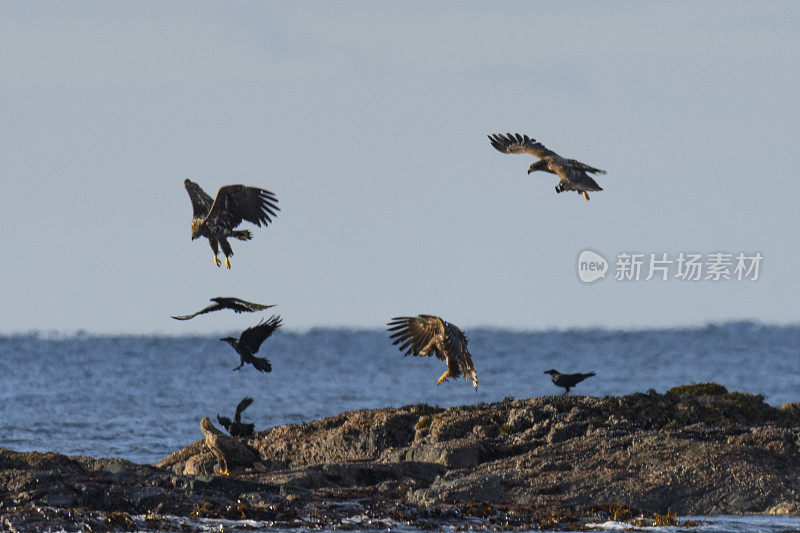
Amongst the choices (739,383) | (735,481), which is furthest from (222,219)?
(739,383)

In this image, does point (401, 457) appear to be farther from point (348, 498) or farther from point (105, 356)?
point (105, 356)

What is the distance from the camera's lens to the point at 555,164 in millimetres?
20703

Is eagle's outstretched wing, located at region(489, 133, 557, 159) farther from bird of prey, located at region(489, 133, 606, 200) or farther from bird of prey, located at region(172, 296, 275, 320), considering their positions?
bird of prey, located at region(172, 296, 275, 320)

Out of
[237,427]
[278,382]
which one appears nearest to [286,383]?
[278,382]

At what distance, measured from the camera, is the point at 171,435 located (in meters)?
37.9

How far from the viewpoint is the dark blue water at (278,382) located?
135 ft

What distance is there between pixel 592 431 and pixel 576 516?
4338 millimetres

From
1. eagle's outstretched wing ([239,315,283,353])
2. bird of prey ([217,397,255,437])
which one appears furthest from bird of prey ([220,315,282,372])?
bird of prey ([217,397,255,437])

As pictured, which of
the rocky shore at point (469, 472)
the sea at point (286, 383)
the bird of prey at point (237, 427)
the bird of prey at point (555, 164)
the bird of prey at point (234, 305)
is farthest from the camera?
the sea at point (286, 383)

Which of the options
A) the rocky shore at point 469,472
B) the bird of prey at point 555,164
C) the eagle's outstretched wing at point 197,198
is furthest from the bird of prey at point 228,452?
the bird of prey at point 555,164

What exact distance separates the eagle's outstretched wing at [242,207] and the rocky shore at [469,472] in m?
3.98

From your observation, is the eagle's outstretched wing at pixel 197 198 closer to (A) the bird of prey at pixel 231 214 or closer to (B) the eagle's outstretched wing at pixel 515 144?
(A) the bird of prey at pixel 231 214

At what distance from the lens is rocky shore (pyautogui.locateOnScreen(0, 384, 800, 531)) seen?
15.8 metres

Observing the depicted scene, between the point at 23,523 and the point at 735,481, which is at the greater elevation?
the point at 735,481
